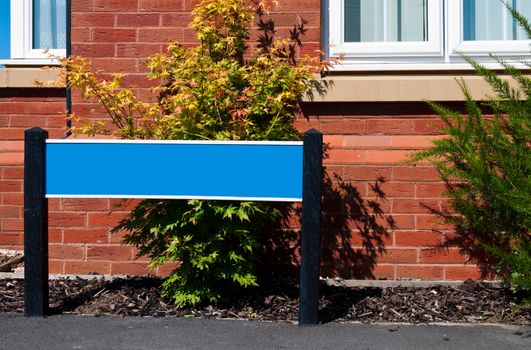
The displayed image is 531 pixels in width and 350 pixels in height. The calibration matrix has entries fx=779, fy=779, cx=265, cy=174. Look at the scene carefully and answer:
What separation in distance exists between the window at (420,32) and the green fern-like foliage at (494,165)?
0.53 metres

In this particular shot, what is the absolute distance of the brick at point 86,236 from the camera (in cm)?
643

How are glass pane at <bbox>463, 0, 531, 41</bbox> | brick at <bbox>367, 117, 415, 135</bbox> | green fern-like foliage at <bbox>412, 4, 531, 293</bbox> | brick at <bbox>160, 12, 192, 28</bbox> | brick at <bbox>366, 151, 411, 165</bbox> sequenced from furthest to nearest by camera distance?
glass pane at <bbox>463, 0, 531, 41</bbox> < brick at <bbox>160, 12, 192, 28</bbox> < brick at <bbox>367, 117, 415, 135</bbox> < brick at <bbox>366, 151, 411, 165</bbox> < green fern-like foliage at <bbox>412, 4, 531, 293</bbox>

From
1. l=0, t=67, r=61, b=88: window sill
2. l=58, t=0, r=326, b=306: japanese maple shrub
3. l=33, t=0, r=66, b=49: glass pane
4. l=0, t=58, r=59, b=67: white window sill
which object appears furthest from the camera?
l=33, t=0, r=66, b=49: glass pane

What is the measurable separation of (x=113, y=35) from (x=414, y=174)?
2.71m

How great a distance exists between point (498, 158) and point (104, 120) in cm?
316

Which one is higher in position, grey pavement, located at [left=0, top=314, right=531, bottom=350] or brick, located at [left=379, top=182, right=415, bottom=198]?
brick, located at [left=379, top=182, right=415, bottom=198]

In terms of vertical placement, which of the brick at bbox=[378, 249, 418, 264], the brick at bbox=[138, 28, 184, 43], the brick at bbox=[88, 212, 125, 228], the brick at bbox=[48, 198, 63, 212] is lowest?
the brick at bbox=[378, 249, 418, 264]

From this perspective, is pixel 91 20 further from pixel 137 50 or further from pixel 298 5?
pixel 298 5

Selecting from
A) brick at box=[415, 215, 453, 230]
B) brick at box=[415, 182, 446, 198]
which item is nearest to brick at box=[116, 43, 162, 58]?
brick at box=[415, 182, 446, 198]

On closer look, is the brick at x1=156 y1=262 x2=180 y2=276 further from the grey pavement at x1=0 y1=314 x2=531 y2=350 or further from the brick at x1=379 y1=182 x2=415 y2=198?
the brick at x1=379 y1=182 x2=415 y2=198

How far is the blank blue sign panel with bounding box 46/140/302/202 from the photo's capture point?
504cm

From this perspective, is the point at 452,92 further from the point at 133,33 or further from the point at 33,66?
the point at 33,66

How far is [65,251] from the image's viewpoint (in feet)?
21.1

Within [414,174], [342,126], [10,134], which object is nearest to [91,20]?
[10,134]
